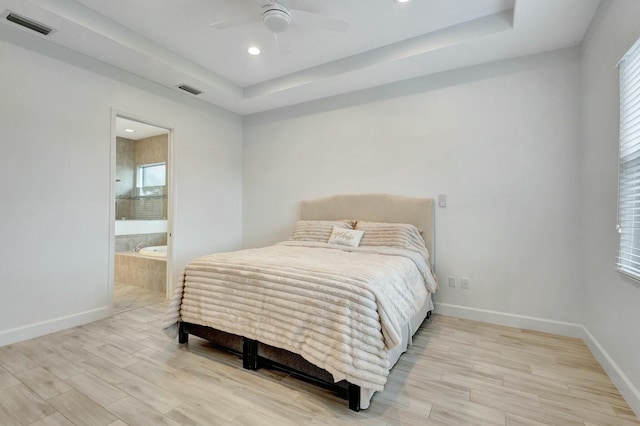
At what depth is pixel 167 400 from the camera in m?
1.71

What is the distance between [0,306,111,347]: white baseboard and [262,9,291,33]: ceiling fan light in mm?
3198

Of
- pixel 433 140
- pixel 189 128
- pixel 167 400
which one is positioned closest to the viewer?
pixel 167 400

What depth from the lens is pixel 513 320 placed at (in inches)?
112

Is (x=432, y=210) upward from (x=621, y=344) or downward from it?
upward

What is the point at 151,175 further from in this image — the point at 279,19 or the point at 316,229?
the point at 279,19

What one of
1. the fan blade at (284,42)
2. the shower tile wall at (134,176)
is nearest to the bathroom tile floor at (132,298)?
the shower tile wall at (134,176)

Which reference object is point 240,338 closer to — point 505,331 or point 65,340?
point 65,340


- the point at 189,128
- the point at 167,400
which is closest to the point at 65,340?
the point at 167,400

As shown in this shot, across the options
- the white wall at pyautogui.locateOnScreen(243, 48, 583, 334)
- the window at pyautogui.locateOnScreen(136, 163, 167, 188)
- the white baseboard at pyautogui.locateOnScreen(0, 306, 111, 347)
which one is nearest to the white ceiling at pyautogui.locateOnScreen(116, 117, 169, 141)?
the window at pyautogui.locateOnScreen(136, 163, 167, 188)

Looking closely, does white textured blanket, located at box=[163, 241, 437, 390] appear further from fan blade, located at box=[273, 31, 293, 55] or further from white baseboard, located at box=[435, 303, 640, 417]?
fan blade, located at box=[273, 31, 293, 55]

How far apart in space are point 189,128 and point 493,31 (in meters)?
3.59

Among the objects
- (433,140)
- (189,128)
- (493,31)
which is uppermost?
(493,31)

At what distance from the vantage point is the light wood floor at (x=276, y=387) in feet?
5.17

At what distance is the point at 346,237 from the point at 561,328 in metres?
2.12
